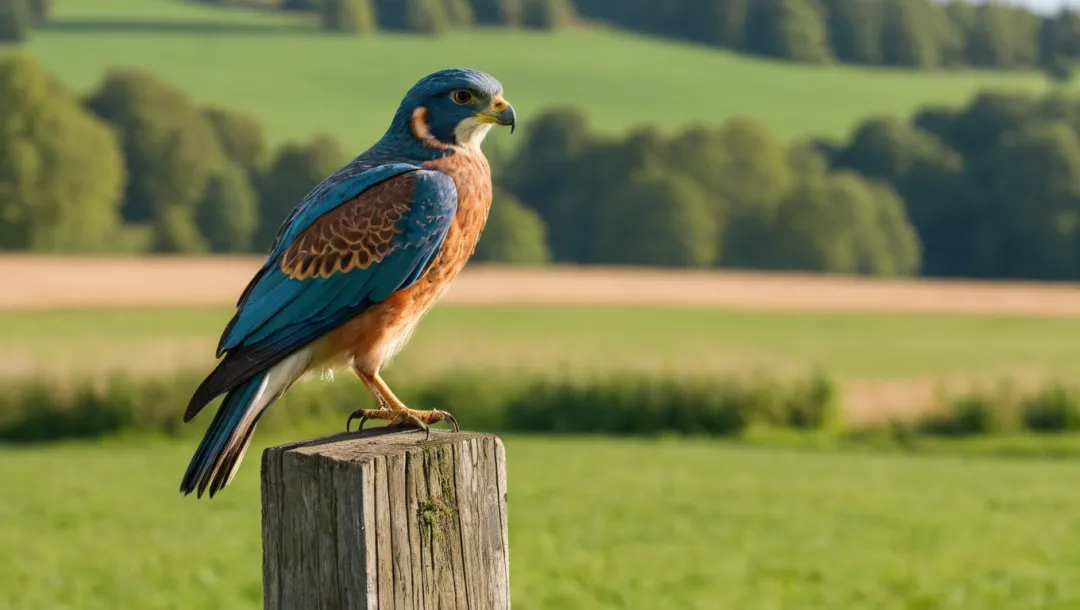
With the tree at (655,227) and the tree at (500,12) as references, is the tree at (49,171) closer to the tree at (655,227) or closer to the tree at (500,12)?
the tree at (655,227)

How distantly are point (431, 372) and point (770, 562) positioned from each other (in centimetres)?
1190

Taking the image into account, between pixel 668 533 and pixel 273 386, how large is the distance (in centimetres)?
1008

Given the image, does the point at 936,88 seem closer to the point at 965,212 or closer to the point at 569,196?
the point at 965,212

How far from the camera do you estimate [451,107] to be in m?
4.74

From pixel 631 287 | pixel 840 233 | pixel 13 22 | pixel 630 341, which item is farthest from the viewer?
pixel 13 22

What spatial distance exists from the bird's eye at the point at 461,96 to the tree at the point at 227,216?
2137 inches

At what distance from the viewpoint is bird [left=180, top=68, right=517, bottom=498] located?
4.11 m

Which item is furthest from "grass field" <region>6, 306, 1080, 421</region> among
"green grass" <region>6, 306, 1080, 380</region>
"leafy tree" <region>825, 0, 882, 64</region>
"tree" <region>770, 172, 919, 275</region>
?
"leafy tree" <region>825, 0, 882, 64</region>

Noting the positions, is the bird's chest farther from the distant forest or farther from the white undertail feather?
the distant forest

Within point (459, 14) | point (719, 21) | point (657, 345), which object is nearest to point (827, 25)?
point (719, 21)

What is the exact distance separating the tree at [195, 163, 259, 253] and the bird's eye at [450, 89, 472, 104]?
54.3 m

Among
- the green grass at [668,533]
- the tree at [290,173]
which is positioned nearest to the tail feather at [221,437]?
the green grass at [668,533]

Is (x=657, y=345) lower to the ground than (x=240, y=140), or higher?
lower

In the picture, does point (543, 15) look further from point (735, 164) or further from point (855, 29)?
point (855, 29)
